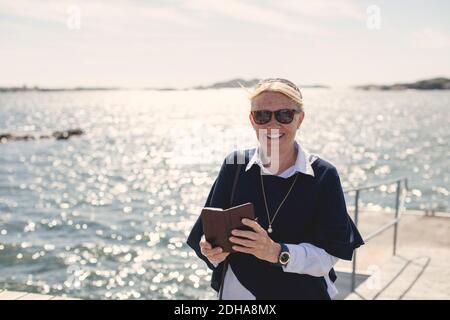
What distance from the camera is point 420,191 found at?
98.8 ft

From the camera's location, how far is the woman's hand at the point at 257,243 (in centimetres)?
210

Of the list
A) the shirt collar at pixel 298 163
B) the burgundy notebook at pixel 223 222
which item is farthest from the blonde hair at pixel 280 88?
the burgundy notebook at pixel 223 222

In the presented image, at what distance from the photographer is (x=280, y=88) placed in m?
2.25

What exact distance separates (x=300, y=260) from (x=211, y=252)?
0.35 meters

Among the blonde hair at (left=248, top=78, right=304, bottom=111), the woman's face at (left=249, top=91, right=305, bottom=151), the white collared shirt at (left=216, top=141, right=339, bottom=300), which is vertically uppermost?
the blonde hair at (left=248, top=78, right=304, bottom=111)

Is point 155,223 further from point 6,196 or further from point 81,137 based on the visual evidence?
point 81,137

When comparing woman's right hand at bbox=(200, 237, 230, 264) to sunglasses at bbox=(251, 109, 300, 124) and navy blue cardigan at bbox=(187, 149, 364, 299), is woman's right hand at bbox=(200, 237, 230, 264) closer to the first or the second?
navy blue cardigan at bbox=(187, 149, 364, 299)

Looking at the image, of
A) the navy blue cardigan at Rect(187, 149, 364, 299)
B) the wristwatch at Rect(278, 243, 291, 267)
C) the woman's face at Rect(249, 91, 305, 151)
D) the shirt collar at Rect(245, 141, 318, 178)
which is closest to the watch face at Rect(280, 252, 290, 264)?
the wristwatch at Rect(278, 243, 291, 267)

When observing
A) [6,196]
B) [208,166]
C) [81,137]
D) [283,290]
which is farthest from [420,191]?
[81,137]

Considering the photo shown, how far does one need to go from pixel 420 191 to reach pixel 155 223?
636 inches

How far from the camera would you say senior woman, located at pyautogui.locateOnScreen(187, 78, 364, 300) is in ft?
7.32
